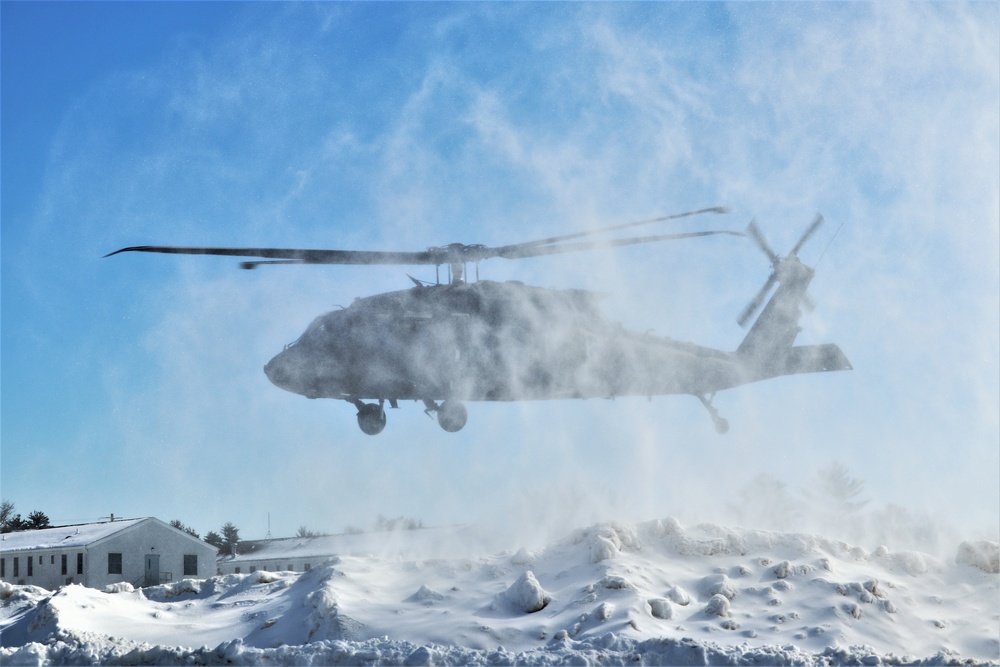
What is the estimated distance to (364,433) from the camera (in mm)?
19703

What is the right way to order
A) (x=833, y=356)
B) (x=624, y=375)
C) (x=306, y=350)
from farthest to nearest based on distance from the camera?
1. (x=833, y=356)
2. (x=624, y=375)
3. (x=306, y=350)

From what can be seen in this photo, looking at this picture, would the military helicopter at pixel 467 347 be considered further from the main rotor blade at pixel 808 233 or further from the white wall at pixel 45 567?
the white wall at pixel 45 567

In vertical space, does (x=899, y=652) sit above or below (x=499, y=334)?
below

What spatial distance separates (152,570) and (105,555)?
2.04m

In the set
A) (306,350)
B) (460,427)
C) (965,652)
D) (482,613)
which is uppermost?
(306,350)

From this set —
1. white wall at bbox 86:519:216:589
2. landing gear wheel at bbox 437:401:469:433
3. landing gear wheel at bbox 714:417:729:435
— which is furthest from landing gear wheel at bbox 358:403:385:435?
white wall at bbox 86:519:216:589

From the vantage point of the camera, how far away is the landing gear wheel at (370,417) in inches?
772

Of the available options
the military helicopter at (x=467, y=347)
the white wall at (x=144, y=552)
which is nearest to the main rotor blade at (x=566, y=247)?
the military helicopter at (x=467, y=347)

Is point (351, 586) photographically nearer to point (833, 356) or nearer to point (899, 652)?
point (899, 652)

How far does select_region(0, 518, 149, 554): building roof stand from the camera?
35000mm

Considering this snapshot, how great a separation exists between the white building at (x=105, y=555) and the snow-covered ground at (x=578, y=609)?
15.9 meters

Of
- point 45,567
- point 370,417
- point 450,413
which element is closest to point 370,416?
point 370,417

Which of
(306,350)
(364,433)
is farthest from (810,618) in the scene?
(306,350)

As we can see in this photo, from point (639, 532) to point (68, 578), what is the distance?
82.1ft
